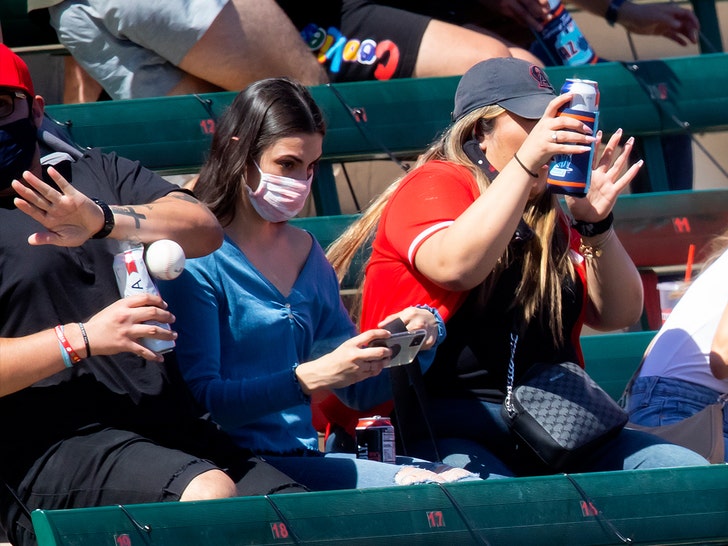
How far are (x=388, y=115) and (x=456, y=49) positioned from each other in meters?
0.33

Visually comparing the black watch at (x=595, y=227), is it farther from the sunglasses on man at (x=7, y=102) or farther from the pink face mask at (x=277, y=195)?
the sunglasses on man at (x=7, y=102)

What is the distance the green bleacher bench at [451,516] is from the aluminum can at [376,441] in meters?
0.35

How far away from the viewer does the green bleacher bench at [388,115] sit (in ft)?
13.5

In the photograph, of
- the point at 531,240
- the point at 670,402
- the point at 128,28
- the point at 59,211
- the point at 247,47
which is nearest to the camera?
the point at 59,211

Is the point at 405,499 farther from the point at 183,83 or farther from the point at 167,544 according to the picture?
the point at 183,83

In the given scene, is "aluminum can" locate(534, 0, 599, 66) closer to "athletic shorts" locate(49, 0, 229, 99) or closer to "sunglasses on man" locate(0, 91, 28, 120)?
"athletic shorts" locate(49, 0, 229, 99)

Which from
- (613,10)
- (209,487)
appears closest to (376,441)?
(209,487)

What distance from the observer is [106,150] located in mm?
4133

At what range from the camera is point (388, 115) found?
4.33m

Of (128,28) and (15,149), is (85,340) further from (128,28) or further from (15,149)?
(128,28)

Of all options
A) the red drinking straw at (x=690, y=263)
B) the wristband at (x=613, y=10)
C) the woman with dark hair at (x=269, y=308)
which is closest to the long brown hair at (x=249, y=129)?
the woman with dark hair at (x=269, y=308)

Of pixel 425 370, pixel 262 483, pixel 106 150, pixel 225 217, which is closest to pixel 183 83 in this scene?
pixel 106 150

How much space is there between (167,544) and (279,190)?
0.85 metres

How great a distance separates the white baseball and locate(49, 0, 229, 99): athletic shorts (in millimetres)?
1779
